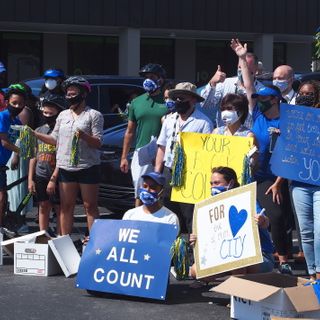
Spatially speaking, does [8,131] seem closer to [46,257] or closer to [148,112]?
[148,112]

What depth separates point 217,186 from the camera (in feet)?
24.5

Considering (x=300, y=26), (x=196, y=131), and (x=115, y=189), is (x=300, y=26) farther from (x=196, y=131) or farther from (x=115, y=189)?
(x=196, y=131)

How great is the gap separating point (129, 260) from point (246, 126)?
176cm

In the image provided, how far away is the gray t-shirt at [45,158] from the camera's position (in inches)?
379

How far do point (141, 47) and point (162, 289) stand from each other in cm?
2367

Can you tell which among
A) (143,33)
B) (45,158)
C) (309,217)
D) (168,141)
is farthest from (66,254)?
(143,33)

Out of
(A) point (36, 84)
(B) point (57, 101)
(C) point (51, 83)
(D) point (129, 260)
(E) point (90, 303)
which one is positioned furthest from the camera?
(A) point (36, 84)

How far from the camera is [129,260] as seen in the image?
297 inches

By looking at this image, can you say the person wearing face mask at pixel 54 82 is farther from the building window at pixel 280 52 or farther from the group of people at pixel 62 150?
the building window at pixel 280 52

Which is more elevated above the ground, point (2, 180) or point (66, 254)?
point (2, 180)

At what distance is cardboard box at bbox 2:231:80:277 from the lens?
8281 millimetres

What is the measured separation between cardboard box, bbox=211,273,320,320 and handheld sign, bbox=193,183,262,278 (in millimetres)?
203

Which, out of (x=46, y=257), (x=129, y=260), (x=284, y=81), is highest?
(x=284, y=81)

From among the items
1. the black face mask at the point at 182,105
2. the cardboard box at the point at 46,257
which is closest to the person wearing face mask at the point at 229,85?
the black face mask at the point at 182,105
